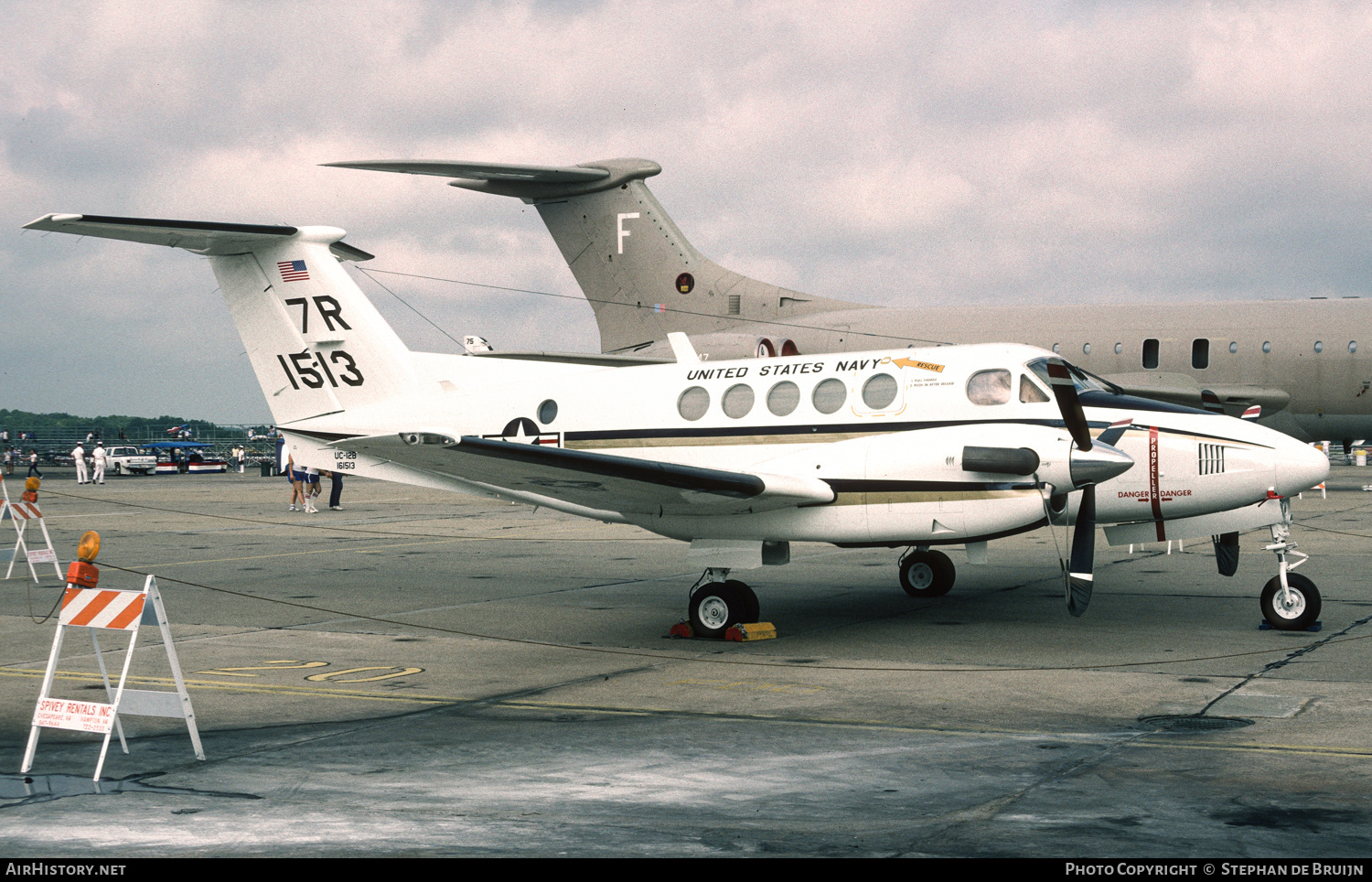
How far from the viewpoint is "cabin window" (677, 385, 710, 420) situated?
46.2ft

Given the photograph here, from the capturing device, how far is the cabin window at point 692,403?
14.1 m

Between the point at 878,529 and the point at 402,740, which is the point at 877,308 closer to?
the point at 878,529

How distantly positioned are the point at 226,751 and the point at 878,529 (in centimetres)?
694

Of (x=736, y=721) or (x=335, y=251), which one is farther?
(x=335, y=251)

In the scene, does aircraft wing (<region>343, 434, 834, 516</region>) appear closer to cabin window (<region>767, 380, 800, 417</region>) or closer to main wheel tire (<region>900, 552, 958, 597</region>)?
cabin window (<region>767, 380, 800, 417</region>)

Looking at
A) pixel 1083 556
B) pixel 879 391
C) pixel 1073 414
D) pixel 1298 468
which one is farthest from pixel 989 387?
pixel 1298 468

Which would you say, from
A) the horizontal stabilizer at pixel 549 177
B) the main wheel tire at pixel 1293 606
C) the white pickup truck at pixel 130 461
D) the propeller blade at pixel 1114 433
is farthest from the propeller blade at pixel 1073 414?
the white pickup truck at pixel 130 461

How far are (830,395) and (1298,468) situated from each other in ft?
15.8

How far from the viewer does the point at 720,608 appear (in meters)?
12.9

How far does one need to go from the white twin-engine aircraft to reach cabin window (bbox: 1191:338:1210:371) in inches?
698

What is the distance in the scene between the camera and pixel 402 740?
837 cm

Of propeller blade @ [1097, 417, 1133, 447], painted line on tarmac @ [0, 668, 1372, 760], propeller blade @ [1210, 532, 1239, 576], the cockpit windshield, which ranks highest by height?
the cockpit windshield

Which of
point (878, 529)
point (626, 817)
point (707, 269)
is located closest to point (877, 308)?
point (707, 269)

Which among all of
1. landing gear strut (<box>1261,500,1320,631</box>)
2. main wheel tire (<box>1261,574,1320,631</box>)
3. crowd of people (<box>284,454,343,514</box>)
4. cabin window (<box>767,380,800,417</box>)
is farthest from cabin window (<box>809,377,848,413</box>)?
crowd of people (<box>284,454,343,514</box>)
